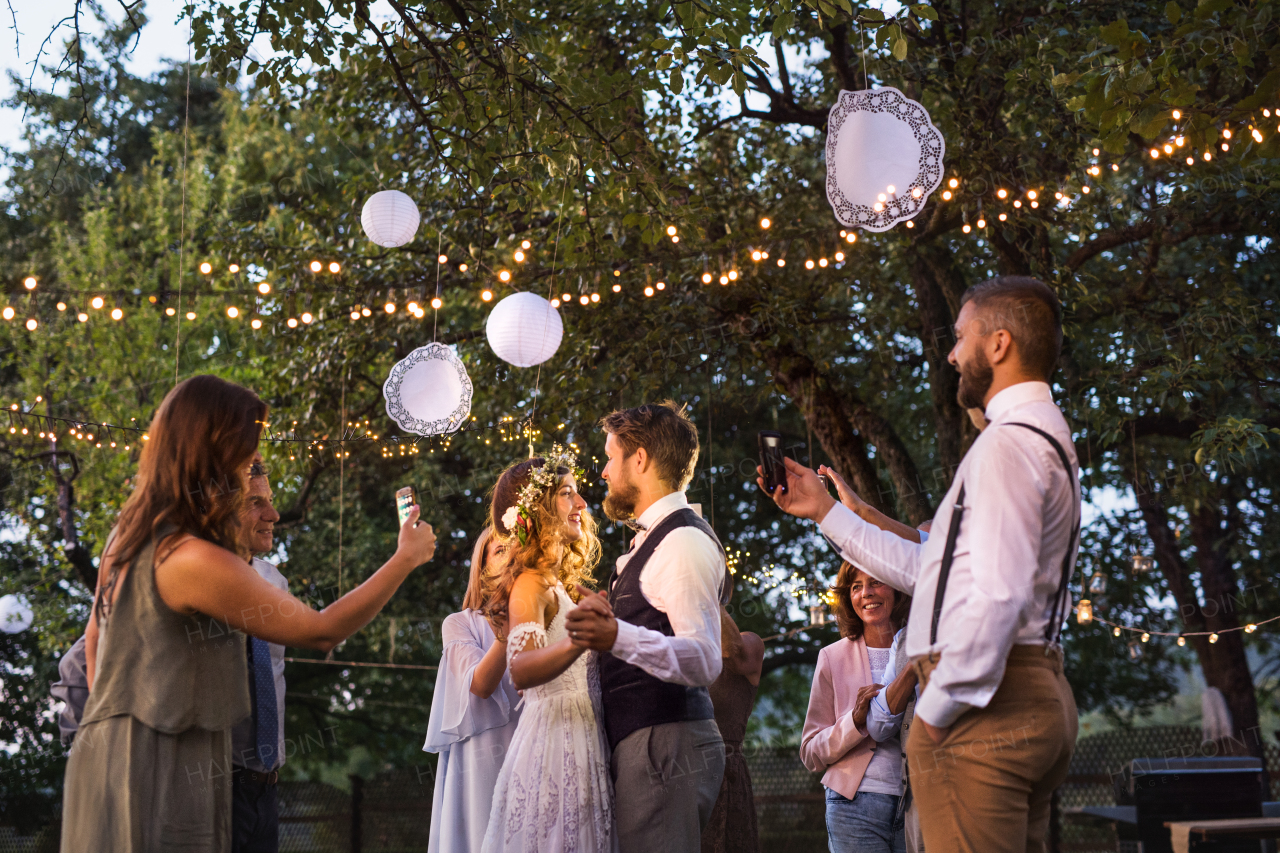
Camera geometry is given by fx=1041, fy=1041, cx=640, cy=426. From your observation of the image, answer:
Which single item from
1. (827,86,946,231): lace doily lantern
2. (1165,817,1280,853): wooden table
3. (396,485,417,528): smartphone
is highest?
(827,86,946,231): lace doily lantern

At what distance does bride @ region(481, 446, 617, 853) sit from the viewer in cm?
276

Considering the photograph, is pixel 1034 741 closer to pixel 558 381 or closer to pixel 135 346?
pixel 558 381

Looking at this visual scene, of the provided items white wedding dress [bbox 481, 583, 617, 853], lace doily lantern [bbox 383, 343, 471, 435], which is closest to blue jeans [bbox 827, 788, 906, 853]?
white wedding dress [bbox 481, 583, 617, 853]

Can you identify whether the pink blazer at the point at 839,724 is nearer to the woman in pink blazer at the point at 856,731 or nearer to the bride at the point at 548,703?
the woman in pink blazer at the point at 856,731

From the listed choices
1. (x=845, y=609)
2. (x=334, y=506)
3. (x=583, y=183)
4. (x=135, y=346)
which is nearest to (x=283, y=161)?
(x=135, y=346)

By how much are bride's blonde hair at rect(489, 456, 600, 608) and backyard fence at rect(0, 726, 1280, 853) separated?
7901mm

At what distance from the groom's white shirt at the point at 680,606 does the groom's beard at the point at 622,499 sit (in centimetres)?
8

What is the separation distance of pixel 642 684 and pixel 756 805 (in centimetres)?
872

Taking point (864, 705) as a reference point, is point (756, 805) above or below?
below

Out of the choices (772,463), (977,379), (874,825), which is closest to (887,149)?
(772,463)

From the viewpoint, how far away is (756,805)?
10805 mm

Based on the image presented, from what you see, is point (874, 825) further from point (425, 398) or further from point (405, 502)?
point (425, 398)

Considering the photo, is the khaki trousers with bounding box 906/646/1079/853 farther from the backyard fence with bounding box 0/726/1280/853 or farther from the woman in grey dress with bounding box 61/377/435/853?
the backyard fence with bounding box 0/726/1280/853

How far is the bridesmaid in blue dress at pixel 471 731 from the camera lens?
3744mm
